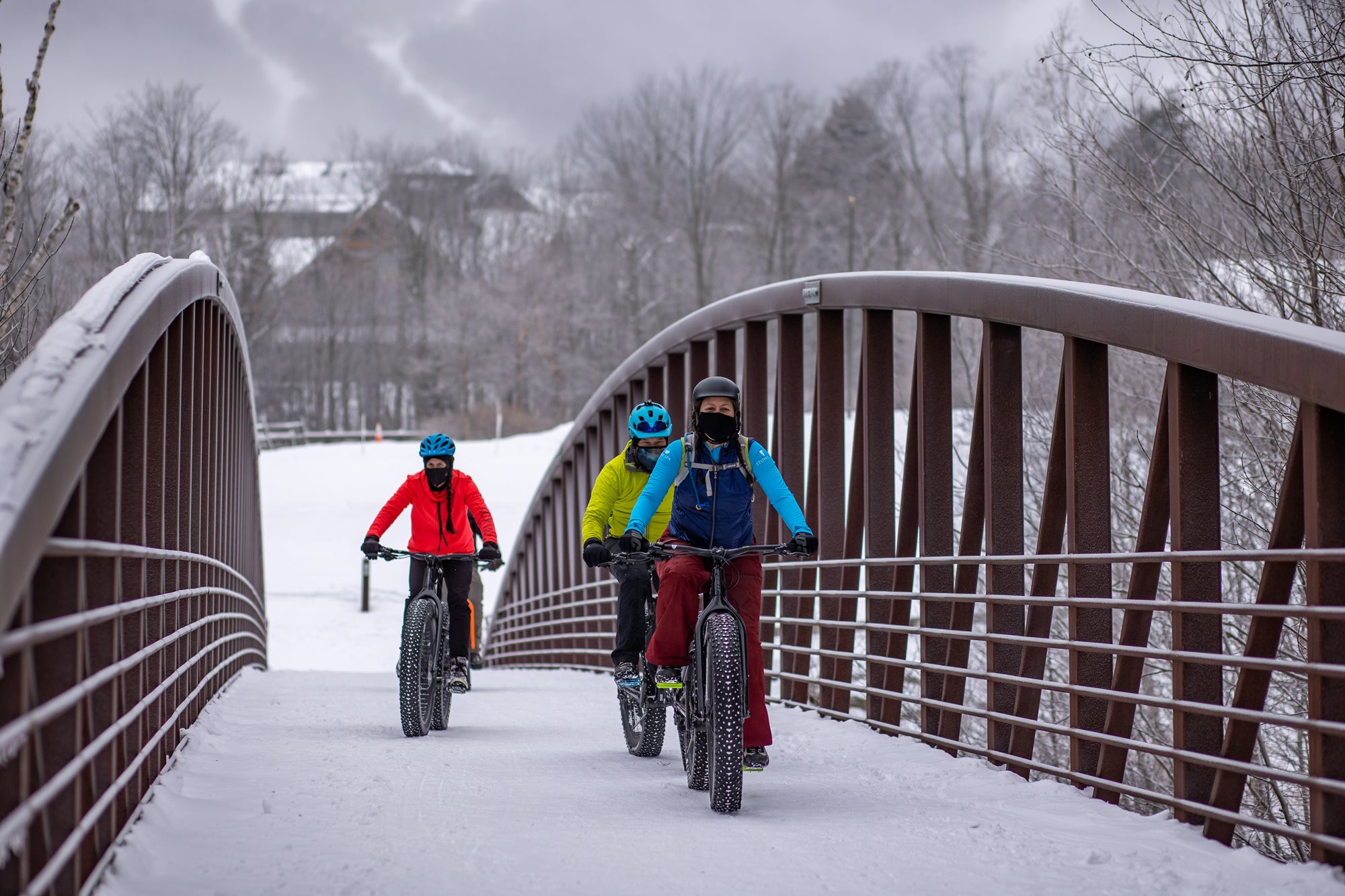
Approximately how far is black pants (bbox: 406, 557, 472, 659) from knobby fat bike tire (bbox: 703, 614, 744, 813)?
307 centimetres

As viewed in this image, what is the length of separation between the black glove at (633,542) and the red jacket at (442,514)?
263 cm

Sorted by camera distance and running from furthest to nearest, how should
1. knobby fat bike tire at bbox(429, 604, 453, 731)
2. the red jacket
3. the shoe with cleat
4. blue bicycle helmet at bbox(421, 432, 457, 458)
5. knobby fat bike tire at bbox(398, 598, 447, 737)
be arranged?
1. the red jacket
2. blue bicycle helmet at bbox(421, 432, 457, 458)
3. knobby fat bike tire at bbox(429, 604, 453, 731)
4. knobby fat bike tire at bbox(398, 598, 447, 737)
5. the shoe with cleat

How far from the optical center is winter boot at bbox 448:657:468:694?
780cm

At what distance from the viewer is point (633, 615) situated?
21.9 feet

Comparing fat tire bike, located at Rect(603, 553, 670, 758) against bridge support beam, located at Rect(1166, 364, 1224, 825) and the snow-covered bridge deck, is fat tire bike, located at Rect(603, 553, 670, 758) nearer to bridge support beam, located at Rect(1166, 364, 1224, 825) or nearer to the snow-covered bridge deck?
the snow-covered bridge deck

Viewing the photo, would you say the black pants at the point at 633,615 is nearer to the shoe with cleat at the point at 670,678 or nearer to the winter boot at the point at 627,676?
the winter boot at the point at 627,676

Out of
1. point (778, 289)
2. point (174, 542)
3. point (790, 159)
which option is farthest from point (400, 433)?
point (174, 542)

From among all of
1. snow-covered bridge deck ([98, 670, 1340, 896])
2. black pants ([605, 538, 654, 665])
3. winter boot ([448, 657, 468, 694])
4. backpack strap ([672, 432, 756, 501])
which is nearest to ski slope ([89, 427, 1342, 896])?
snow-covered bridge deck ([98, 670, 1340, 896])

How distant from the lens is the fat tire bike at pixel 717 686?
16.6ft

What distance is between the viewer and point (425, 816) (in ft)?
15.9

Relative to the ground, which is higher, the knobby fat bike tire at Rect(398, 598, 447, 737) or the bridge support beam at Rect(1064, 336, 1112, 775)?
the bridge support beam at Rect(1064, 336, 1112, 775)

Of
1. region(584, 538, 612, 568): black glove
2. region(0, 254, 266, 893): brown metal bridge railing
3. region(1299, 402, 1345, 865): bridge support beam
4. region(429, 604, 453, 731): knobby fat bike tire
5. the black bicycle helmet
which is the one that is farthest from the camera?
region(429, 604, 453, 731): knobby fat bike tire

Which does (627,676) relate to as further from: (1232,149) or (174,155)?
(174,155)

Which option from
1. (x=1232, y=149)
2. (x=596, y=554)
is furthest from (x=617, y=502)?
(x=1232, y=149)
